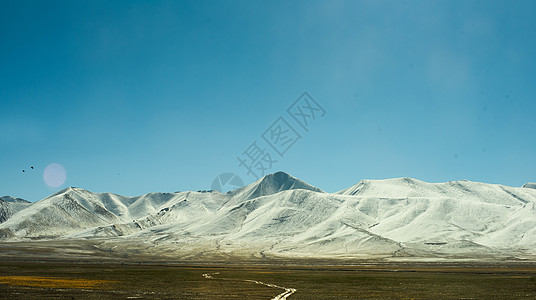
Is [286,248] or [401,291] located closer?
[401,291]

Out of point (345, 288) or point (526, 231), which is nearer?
point (345, 288)

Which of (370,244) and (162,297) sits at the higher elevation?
(162,297)

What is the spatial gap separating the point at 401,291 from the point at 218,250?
153 metres

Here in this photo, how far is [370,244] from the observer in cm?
17788

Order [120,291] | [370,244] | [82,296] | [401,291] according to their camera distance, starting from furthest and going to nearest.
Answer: [370,244], [401,291], [120,291], [82,296]

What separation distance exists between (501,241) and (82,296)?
206089 mm

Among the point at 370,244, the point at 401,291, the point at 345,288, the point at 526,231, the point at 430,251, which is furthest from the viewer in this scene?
the point at 526,231

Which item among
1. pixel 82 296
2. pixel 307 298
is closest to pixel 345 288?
pixel 307 298

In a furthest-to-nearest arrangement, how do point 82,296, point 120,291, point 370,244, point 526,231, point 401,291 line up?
point 526,231 < point 370,244 < point 401,291 < point 120,291 < point 82,296

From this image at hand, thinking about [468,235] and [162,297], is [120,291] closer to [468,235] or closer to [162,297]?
[162,297]

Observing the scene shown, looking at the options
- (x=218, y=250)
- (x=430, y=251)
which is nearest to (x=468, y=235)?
(x=430, y=251)

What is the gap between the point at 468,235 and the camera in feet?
638

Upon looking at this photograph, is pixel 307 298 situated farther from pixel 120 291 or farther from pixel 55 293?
pixel 55 293

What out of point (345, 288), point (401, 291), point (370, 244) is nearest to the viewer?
point (401, 291)
